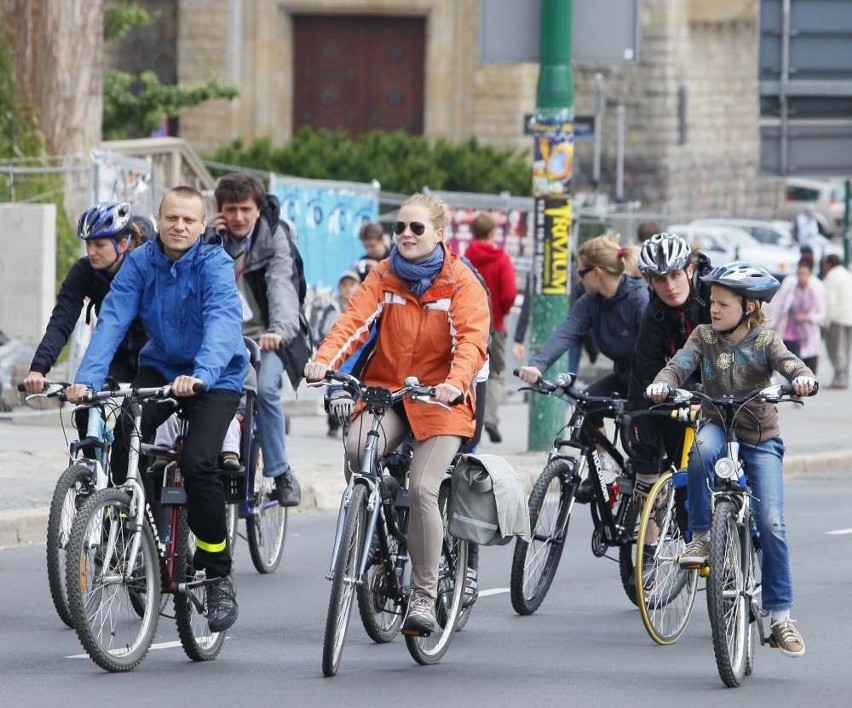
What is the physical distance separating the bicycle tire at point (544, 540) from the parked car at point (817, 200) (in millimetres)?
49703

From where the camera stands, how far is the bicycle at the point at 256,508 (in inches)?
373

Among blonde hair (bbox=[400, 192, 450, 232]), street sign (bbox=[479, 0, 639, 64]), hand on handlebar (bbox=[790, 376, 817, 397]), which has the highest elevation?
street sign (bbox=[479, 0, 639, 64])

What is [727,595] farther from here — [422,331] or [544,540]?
[544,540]

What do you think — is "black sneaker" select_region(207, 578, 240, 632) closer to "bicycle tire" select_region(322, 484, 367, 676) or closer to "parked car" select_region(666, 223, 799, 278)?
"bicycle tire" select_region(322, 484, 367, 676)

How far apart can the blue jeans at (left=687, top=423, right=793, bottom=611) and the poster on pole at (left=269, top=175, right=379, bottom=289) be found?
Answer: 10.2 meters

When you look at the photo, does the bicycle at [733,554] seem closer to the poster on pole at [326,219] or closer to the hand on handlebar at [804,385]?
the hand on handlebar at [804,385]

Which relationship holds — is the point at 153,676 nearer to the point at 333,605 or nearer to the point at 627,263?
the point at 333,605

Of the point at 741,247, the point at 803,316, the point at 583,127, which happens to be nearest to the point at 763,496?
the point at 803,316

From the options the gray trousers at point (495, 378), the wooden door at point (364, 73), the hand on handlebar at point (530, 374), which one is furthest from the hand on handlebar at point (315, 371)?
the wooden door at point (364, 73)

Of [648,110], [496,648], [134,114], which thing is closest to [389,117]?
[648,110]

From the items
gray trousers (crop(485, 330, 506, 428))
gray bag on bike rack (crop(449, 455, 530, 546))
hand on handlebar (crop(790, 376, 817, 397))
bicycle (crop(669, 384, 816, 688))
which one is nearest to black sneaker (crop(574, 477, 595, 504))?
gray bag on bike rack (crop(449, 455, 530, 546))

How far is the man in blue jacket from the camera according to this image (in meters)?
8.05

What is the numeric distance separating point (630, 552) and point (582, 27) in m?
6.88

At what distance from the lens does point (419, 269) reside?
8234mm
